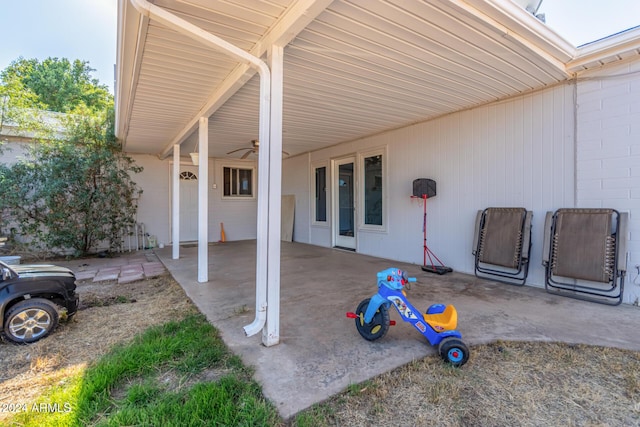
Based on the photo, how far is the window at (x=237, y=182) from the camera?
920 centimetres

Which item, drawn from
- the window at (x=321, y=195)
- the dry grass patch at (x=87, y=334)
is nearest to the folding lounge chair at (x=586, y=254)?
the dry grass patch at (x=87, y=334)

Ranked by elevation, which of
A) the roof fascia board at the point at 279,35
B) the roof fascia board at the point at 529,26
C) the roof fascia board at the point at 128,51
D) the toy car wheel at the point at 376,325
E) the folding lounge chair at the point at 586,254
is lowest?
the toy car wheel at the point at 376,325

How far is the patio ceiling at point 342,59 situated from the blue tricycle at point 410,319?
1.93m

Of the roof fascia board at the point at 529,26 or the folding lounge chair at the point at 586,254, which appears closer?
the roof fascia board at the point at 529,26

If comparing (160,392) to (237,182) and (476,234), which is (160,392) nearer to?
(476,234)

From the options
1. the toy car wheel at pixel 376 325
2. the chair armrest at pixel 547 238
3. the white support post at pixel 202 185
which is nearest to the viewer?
the toy car wheel at pixel 376 325

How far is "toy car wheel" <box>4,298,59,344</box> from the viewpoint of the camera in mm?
2447

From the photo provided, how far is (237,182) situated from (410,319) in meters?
8.06

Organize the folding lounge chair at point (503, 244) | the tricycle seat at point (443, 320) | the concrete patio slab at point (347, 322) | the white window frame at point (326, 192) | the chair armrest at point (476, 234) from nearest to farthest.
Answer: the concrete patio slab at point (347, 322) < the tricycle seat at point (443, 320) < the folding lounge chair at point (503, 244) < the chair armrest at point (476, 234) < the white window frame at point (326, 192)

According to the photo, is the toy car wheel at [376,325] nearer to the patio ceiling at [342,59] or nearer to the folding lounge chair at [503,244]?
the patio ceiling at [342,59]

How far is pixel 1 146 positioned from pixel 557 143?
9610 mm

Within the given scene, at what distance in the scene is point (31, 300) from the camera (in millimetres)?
2551

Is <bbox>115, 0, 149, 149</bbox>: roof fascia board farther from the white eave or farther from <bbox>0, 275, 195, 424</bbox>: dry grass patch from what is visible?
<bbox>0, 275, 195, 424</bbox>: dry grass patch

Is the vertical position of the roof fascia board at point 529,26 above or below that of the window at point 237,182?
above
